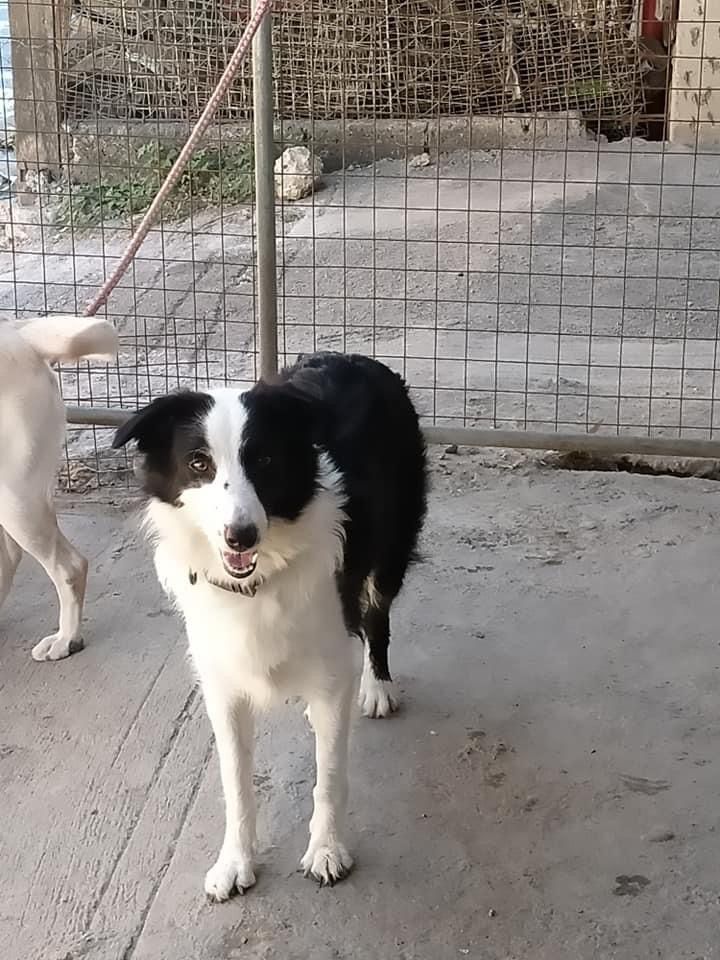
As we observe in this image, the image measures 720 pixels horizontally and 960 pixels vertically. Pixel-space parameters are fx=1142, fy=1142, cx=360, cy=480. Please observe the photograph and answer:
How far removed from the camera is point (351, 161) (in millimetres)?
9508

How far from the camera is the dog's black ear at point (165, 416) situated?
2.26 m

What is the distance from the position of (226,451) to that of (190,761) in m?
1.11

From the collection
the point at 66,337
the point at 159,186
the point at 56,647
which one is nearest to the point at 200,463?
the point at 66,337

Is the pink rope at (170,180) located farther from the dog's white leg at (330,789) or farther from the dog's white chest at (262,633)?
the dog's white leg at (330,789)

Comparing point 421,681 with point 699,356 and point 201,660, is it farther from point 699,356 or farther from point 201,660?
point 699,356

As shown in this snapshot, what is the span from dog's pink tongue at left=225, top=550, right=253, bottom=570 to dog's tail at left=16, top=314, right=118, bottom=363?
4.28 feet

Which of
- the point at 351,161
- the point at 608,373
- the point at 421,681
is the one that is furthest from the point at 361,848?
the point at 351,161

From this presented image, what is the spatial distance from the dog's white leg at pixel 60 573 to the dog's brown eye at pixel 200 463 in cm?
132

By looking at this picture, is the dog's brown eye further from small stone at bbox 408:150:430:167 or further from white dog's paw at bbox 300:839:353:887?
small stone at bbox 408:150:430:167

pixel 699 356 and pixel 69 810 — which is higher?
pixel 699 356

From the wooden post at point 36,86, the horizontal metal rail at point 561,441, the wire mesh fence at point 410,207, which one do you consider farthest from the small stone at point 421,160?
the horizontal metal rail at point 561,441

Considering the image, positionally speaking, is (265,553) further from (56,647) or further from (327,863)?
(56,647)

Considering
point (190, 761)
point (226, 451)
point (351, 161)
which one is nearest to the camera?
point (226, 451)

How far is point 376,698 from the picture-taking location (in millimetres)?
3131
